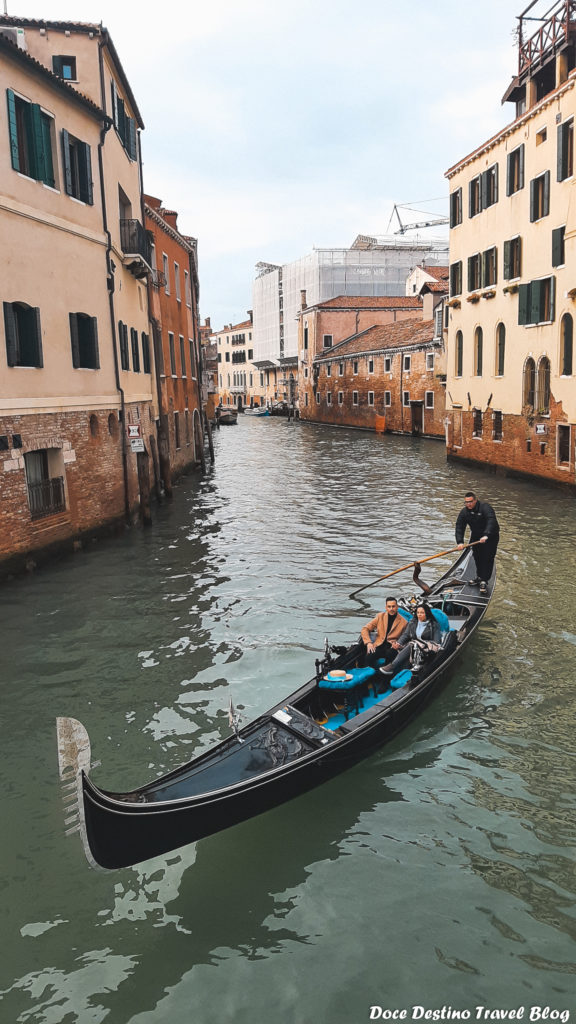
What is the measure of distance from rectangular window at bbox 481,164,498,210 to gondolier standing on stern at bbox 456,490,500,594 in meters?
14.8

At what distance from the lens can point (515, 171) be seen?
20.2m

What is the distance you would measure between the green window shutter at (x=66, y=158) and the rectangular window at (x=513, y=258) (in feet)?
39.5

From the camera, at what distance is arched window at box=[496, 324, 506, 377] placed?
2191 centimetres

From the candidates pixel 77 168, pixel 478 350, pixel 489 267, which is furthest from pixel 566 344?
pixel 77 168

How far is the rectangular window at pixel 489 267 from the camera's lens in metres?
21.8

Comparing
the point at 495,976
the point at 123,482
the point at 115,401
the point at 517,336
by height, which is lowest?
the point at 495,976

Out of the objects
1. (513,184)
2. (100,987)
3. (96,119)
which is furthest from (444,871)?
(513,184)

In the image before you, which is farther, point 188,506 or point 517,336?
point 517,336

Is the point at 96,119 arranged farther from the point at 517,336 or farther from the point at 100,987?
the point at 100,987

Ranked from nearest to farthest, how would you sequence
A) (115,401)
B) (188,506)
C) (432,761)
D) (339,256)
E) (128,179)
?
(432,761) → (115,401) → (128,179) → (188,506) → (339,256)

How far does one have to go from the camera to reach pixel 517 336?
20609 mm

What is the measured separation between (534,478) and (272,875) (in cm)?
1690

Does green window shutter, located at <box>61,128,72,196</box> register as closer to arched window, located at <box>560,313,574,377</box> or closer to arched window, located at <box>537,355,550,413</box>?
arched window, located at <box>560,313,574,377</box>

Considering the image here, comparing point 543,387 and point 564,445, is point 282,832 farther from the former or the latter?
point 543,387
